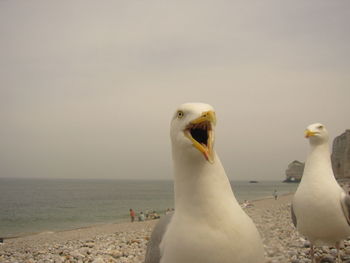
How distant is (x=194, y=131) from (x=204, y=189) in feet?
1.16

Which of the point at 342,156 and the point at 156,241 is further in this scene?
the point at 342,156

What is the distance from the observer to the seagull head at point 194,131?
1.92 metres

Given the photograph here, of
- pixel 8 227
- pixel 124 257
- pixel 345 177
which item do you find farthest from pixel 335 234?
pixel 345 177

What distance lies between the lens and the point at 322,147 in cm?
499

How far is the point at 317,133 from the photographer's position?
4.98m

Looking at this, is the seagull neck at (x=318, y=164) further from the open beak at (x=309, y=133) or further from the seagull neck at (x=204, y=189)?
the seagull neck at (x=204, y=189)

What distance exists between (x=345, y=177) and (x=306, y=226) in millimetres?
34213

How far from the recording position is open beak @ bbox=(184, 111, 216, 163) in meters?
1.90

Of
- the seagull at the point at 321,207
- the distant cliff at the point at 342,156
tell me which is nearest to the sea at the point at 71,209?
the seagull at the point at 321,207

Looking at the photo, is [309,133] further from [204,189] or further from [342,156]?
[342,156]

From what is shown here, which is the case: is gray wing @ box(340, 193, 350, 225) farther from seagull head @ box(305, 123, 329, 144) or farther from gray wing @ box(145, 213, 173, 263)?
gray wing @ box(145, 213, 173, 263)

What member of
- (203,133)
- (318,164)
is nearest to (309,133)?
(318,164)

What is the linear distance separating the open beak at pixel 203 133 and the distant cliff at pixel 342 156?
36.9 m

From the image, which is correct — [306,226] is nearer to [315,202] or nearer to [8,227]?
[315,202]
